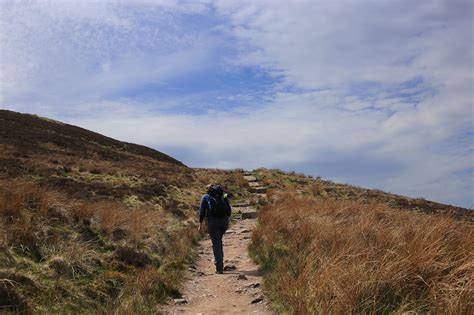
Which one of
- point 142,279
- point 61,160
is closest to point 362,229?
point 142,279

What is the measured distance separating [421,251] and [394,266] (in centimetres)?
63

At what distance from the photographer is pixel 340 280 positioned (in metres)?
5.71

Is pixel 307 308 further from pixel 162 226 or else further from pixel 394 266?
pixel 162 226

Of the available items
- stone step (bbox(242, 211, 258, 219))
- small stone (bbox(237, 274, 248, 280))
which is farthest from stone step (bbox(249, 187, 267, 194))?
small stone (bbox(237, 274, 248, 280))

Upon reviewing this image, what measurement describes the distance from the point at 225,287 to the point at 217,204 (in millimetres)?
2440

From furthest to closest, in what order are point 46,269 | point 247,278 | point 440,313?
point 247,278 < point 46,269 < point 440,313

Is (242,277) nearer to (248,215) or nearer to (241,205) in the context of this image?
(248,215)

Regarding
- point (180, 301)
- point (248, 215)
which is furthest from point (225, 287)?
point (248, 215)

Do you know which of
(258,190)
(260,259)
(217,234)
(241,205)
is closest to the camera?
(260,259)

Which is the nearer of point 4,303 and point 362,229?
point 4,303

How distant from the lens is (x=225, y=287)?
29.8 ft

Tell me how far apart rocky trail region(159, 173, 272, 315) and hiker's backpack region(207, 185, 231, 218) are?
1.43m

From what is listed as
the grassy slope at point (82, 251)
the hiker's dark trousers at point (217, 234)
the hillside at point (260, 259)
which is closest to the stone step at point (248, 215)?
the grassy slope at point (82, 251)

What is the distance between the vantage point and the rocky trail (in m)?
7.50
